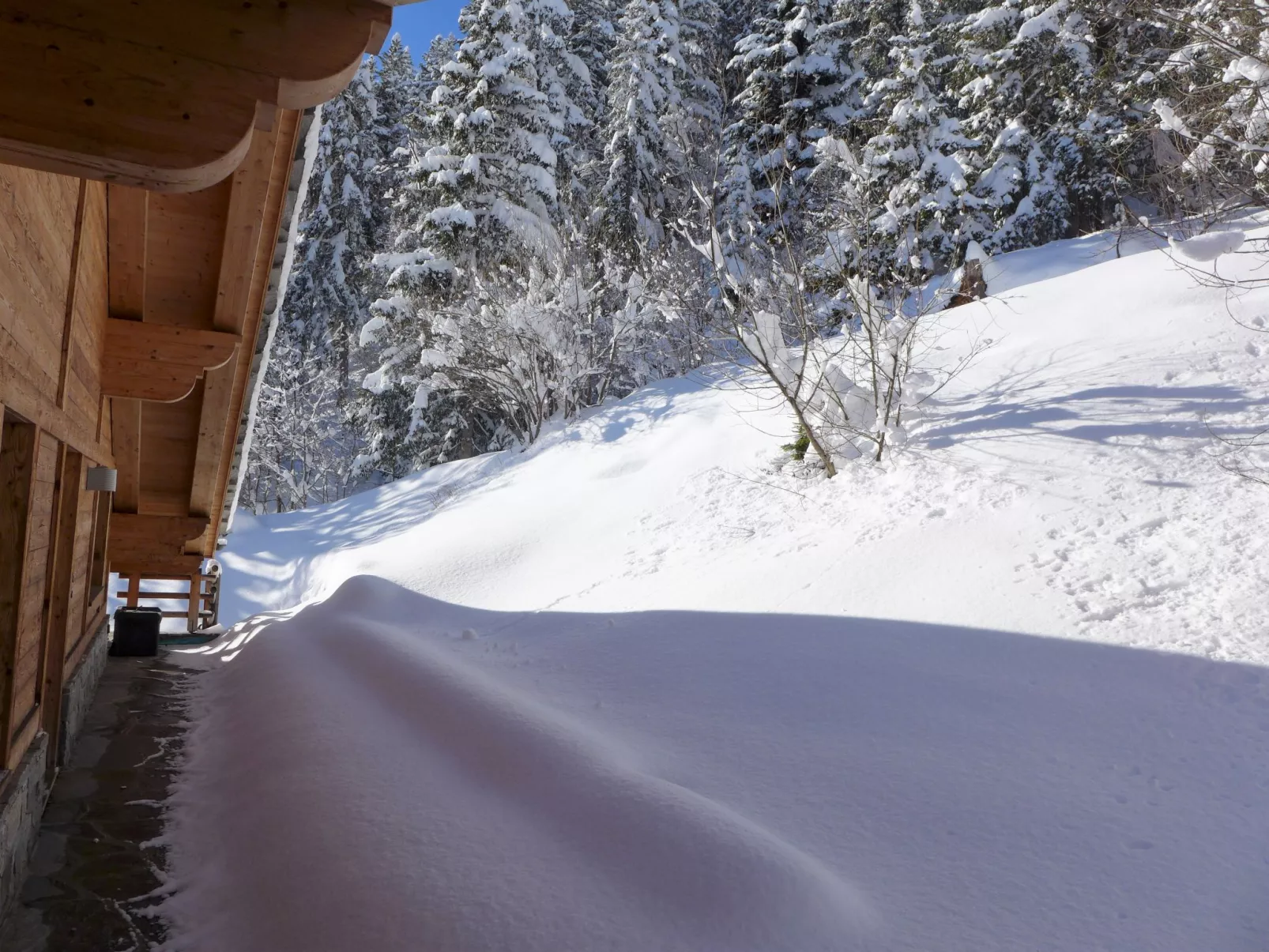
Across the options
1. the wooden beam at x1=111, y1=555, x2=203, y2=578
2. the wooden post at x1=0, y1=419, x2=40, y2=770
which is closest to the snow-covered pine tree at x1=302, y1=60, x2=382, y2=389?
the wooden beam at x1=111, y1=555, x2=203, y2=578

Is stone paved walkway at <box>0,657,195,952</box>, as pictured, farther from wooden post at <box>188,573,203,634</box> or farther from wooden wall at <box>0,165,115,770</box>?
wooden post at <box>188,573,203,634</box>

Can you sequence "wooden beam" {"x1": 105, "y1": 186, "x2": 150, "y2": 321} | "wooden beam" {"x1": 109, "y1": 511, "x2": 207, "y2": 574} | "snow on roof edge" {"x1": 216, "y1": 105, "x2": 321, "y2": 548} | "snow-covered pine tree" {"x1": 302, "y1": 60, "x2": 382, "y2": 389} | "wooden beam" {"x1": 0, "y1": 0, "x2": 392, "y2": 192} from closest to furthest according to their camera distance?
"wooden beam" {"x1": 0, "y1": 0, "x2": 392, "y2": 192} → "snow on roof edge" {"x1": 216, "y1": 105, "x2": 321, "y2": 548} → "wooden beam" {"x1": 105, "y1": 186, "x2": 150, "y2": 321} → "wooden beam" {"x1": 109, "y1": 511, "x2": 207, "y2": 574} → "snow-covered pine tree" {"x1": 302, "y1": 60, "x2": 382, "y2": 389}

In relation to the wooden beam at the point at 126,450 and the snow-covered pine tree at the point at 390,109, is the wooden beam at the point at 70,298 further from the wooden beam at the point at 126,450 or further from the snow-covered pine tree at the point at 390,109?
the snow-covered pine tree at the point at 390,109

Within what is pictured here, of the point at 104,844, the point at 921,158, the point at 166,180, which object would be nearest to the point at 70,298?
the point at 104,844

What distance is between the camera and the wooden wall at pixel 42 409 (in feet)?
9.91

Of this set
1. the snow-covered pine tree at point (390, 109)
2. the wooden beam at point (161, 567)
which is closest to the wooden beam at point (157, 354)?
the wooden beam at point (161, 567)

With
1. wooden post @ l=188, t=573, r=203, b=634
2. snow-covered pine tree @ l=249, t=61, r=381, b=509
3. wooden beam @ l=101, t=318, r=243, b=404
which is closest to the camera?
wooden beam @ l=101, t=318, r=243, b=404

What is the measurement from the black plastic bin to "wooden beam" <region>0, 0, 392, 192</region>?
7628 millimetres

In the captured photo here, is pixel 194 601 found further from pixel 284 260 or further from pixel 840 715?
pixel 840 715

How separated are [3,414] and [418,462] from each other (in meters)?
18.0

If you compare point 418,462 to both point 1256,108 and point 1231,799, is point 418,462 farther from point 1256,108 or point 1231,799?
point 1231,799

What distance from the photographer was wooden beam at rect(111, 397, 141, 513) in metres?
7.16

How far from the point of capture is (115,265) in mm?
5000

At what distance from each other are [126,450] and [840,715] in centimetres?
683
